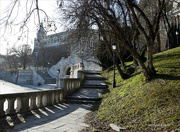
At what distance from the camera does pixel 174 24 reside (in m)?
23.7

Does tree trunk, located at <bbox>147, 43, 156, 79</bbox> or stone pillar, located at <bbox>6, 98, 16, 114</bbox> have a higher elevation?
tree trunk, located at <bbox>147, 43, 156, 79</bbox>

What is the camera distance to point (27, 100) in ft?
19.9

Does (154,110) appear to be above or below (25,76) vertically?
above

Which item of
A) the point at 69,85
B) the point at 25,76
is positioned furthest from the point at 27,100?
the point at 25,76

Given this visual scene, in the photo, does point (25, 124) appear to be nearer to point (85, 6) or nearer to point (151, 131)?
point (151, 131)

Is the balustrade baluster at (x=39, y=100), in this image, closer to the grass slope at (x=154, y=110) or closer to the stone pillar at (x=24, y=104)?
the stone pillar at (x=24, y=104)

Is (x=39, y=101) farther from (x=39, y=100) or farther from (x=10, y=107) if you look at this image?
(x=10, y=107)

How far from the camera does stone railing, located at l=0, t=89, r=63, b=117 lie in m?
5.30

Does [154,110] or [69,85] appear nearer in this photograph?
[154,110]

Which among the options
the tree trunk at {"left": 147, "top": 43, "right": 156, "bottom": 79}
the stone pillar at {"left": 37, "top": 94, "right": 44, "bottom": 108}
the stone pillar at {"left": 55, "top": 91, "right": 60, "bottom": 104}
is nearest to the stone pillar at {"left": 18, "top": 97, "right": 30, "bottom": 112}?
the stone pillar at {"left": 37, "top": 94, "right": 44, "bottom": 108}

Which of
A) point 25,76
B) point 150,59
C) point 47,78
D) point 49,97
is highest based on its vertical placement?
point 150,59

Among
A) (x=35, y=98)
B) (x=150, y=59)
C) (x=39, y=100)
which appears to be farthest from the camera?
(x=150, y=59)

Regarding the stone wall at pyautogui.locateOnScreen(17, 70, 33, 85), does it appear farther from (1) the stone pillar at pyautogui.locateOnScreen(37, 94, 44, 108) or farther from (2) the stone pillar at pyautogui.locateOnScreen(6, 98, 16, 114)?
(2) the stone pillar at pyautogui.locateOnScreen(6, 98, 16, 114)

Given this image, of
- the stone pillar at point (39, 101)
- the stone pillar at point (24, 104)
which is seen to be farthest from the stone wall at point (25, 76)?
the stone pillar at point (24, 104)
